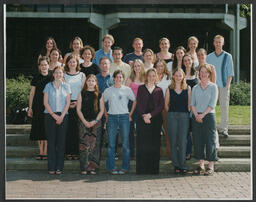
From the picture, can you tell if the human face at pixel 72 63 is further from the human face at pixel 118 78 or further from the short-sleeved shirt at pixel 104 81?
the human face at pixel 118 78

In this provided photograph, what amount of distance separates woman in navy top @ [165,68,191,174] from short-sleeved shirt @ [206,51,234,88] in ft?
3.64

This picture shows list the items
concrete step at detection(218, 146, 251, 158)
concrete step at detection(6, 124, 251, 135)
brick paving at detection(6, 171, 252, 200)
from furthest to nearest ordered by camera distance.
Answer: concrete step at detection(6, 124, 251, 135) < concrete step at detection(218, 146, 251, 158) < brick paving at detection(6, 171, 252, 200)

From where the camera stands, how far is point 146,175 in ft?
25.3

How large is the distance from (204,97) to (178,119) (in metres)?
0.60

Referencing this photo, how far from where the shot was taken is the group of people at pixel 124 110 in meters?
7.63

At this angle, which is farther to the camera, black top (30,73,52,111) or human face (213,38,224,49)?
human face (213,38,224,49)

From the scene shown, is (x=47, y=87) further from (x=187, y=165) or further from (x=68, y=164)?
(x=187, y=165)

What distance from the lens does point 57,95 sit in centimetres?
764

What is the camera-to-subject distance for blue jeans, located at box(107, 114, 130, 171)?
7.60m

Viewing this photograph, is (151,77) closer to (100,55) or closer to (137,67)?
(137,67)

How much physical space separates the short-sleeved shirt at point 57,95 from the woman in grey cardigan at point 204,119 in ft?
7.41

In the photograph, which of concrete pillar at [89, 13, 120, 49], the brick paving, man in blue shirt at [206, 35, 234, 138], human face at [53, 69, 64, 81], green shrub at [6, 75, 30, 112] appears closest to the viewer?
the brick paving

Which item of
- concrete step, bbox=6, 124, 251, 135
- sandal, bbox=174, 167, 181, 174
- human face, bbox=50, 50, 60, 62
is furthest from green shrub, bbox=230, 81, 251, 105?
human face, bbox=50, 50, 60, 62

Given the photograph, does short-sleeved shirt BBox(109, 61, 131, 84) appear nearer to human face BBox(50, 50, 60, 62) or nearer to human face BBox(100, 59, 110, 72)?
human face BBox(100, 59, 110, 72)
